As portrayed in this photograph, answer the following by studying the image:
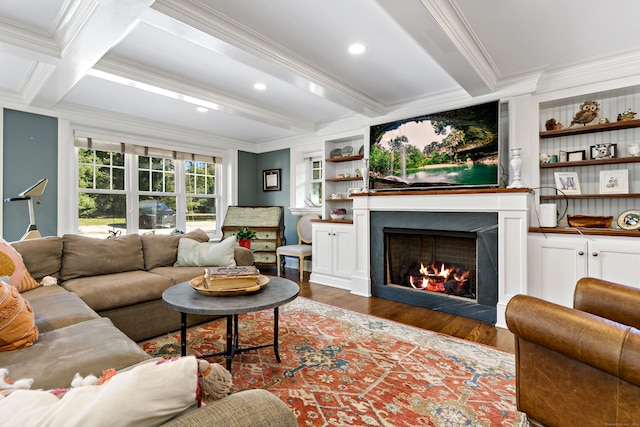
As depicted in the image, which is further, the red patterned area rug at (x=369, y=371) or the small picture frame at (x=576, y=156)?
the small picture frame at (x=576, y=156)

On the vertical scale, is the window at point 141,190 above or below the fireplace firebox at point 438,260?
above

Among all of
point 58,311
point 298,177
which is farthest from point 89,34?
point 298,177

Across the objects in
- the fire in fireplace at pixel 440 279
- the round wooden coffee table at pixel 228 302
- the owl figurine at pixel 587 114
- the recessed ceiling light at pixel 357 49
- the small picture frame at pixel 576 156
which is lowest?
the fire in fireplace at pixel 440 279

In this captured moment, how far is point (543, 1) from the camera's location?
2018 millimetres

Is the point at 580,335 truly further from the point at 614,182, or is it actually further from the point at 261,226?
the point at 261,226

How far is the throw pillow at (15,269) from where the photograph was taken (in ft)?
6.93

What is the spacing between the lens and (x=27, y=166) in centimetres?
364

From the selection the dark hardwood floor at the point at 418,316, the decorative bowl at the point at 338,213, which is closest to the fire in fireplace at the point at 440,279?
the dark hardwood floor at the point at 418,316

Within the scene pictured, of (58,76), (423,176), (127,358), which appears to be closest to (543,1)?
(423,176)

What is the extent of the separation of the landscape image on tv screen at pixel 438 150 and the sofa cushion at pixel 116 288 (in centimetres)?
266

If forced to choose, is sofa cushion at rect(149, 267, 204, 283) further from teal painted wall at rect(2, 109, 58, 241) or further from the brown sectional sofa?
teal painted wall at rect(2, 109, 58, 241)

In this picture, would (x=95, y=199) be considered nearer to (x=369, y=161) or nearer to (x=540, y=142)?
(x=369, y=161)

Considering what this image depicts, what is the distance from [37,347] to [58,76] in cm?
253

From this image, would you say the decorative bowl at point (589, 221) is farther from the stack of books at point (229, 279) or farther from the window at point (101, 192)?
the window at point (101, 192)
